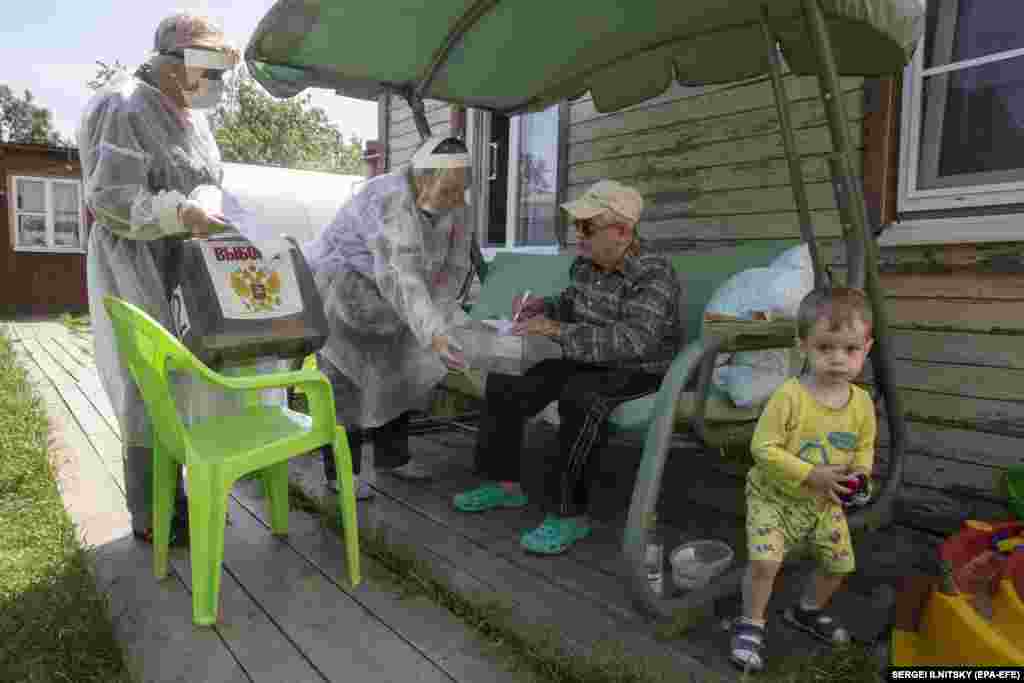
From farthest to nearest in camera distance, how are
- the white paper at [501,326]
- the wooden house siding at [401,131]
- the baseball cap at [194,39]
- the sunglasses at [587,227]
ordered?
the wooden house siding at [401,131] < the white paper at [501,326] < the sunglasses at [587,227] < the baseball cap at [194,39]

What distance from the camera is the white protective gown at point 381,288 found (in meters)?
2.53

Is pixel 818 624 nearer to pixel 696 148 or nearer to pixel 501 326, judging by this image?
pixel 501 326

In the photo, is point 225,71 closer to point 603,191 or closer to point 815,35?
point 603,191

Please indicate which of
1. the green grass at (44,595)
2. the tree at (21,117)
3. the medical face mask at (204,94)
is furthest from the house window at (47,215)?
the tree at (21,117)

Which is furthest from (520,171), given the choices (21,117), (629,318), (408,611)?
(21,117)

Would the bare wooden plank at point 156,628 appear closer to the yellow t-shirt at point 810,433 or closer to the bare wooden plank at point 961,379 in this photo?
the yellow t-shirt at point 810,433

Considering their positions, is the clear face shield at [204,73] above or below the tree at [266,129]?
below

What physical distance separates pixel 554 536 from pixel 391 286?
3.38 ft

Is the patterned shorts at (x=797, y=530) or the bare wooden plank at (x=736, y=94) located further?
the bare wooden plank at (x=736, y=94)

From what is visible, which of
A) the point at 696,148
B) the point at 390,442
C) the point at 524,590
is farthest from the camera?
the point at 696,148

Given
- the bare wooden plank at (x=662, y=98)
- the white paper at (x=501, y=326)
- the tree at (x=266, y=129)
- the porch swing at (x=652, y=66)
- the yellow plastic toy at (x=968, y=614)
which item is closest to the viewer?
the yellow plastic toy at (x=968, y=614)

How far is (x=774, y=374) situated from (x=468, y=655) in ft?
3.78

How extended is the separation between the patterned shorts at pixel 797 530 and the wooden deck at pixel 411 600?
0.25 m

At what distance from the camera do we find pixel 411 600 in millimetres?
1926
